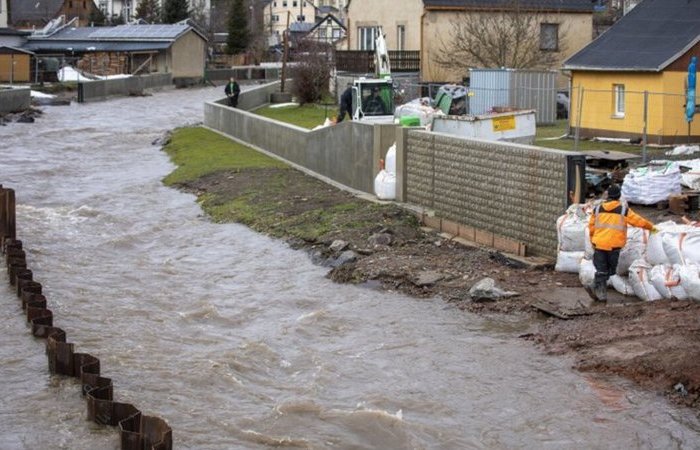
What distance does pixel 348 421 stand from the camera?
12.4m

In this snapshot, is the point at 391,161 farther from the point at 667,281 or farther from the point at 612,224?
the point at 667,281

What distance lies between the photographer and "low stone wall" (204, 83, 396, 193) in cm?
2516

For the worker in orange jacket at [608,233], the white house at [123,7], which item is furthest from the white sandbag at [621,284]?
the white house at [123,7]

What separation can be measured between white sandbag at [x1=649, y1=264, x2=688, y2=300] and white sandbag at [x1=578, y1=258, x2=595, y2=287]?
3.10 feet

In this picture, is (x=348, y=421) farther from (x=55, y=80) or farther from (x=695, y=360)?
(x=55, y=80)

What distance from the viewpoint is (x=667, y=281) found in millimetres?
15562

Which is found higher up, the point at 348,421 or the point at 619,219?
the point at 619,219

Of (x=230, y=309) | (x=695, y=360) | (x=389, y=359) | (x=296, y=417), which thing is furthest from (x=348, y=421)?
(x=230, y=309)

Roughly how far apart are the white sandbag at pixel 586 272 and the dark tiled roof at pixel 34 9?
110285 millimetres

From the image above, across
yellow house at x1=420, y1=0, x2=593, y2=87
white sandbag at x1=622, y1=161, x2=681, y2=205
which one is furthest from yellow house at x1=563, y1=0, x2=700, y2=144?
yellow house at x1=420, y1=0, x2=593, y2=87

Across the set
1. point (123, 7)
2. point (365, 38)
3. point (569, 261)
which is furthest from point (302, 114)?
point (123, 7)

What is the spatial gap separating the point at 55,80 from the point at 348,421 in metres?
63.0

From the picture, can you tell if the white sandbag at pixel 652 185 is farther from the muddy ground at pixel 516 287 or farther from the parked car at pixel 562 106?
the parked car at pixel 562 106

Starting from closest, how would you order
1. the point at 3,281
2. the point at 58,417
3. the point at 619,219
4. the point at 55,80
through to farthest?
the point at 58,417 → the point at 619,219 → the point at 3,281 → the point at 55,80
